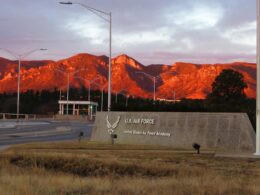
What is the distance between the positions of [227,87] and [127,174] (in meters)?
46.8

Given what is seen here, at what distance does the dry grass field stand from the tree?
39.9 metres

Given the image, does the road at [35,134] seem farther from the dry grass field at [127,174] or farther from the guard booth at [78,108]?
the guard booth at [78,108]

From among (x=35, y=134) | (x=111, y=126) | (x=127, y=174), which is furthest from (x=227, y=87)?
(x=127, y=174)

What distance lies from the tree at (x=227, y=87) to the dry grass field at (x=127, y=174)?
3989cm

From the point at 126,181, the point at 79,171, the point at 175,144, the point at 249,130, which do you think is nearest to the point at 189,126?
the point at 175,144

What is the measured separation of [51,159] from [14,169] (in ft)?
9.80

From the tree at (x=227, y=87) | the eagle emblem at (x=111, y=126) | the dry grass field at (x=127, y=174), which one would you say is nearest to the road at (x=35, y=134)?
the eagle emblem at (x=111, y=126)

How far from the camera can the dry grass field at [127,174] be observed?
1196 cm

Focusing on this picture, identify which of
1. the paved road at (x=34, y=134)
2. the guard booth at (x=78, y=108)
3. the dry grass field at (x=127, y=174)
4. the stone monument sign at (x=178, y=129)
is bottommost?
the paved road at (x=34, y=134)

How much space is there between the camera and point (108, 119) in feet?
109

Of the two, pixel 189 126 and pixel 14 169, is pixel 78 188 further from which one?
pixel 189 126

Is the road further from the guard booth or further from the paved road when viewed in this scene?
the guard booth

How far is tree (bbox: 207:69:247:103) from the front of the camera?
2379 inches

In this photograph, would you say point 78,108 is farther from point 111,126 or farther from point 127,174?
point 127,174
